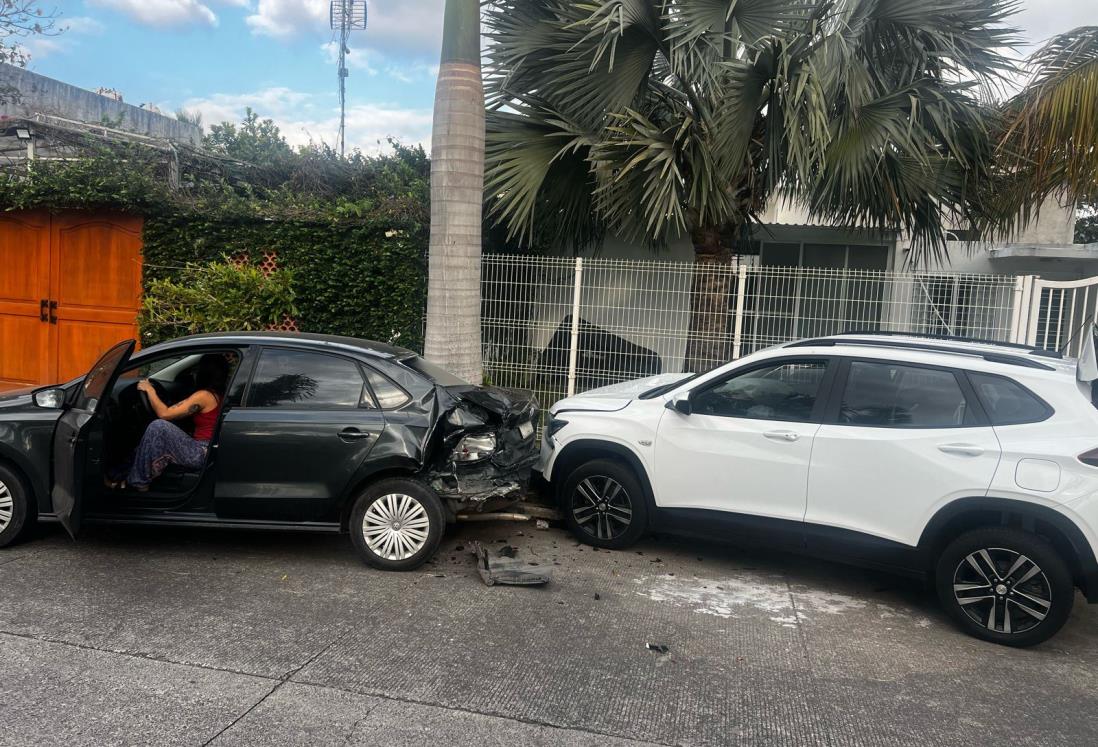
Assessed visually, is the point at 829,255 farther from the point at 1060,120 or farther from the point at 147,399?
the point at 147,399

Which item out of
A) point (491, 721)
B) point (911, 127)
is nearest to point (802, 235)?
point (911, 127)

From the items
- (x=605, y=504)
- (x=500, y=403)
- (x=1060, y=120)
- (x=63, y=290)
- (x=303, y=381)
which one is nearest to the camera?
(x=303, y=381)

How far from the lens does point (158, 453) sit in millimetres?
5297

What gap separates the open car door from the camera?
15.7 ft

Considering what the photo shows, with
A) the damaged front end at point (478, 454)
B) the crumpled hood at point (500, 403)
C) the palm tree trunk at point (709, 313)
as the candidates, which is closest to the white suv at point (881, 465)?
the crumpled hood at point (500, 403)

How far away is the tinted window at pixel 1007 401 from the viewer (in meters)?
4.63

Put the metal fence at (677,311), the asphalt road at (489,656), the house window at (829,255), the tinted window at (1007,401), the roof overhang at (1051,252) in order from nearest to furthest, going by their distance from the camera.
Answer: the asphalt road at (489,656)
the tinted window at (1007,401)
the metal fence at (677,311)
the roof overhang at (1051,252)
the house window at (829,255)

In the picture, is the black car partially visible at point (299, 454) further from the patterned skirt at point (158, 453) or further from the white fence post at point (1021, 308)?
the white fence post at point (1021, 308)

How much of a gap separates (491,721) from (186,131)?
18.1 meters

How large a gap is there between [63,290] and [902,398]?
1036 centimetres

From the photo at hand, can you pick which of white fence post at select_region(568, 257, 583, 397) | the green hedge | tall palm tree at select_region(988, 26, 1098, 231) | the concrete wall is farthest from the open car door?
the concrete wall

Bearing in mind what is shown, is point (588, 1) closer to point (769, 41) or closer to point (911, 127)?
point (769, 41)

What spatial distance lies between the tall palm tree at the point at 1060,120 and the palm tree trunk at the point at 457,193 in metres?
4.79

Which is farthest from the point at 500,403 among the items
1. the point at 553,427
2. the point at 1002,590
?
the point at 1002,590
